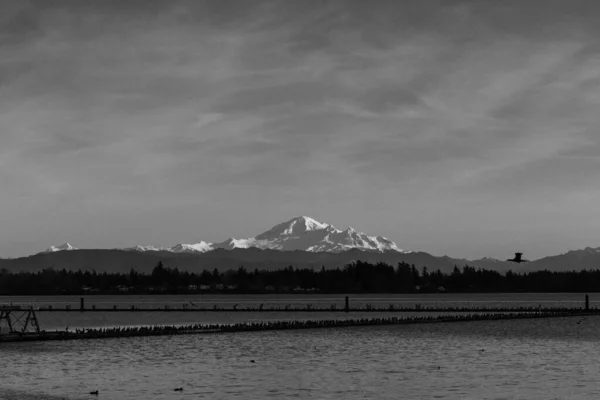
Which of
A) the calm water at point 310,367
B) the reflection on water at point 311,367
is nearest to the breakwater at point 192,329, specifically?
the reflection on water at point 311,367

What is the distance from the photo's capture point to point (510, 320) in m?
151

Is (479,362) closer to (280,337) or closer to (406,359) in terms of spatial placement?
(406,359)

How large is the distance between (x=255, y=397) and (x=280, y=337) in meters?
52.8

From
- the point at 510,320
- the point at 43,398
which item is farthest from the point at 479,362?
the point at 510,320

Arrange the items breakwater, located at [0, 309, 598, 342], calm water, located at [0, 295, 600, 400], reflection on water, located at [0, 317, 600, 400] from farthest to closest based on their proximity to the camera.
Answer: breakwater, located at [0, 309, 598, 342] → reflection on water, located at [0, 317, 600, 400] → calm water, located at [0, 295, 600, 400]

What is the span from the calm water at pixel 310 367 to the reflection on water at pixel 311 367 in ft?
0.26

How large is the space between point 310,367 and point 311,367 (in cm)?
10

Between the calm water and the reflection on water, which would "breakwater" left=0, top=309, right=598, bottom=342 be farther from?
the calm water

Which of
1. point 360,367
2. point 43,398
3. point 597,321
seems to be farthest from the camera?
point 597,321

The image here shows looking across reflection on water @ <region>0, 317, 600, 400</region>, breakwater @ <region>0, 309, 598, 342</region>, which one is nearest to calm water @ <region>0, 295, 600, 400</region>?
reflection on water @ <region>0, 317, 600, 400</region>

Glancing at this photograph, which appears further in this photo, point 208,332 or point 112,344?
point 208,332

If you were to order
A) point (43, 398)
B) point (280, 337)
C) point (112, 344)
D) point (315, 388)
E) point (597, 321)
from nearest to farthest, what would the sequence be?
point (43, 398), point (315, 388), point (112, 344), point (280, 337), point (597, 321)

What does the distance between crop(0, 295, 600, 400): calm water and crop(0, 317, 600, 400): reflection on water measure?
8 cm

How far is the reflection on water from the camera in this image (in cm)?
5593
